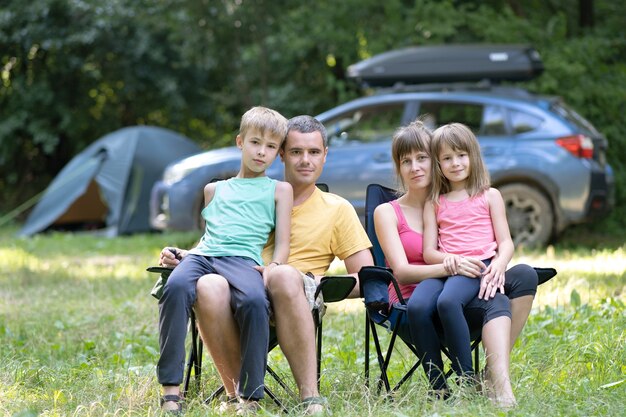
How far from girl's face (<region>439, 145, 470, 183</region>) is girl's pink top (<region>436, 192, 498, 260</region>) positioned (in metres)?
0.10

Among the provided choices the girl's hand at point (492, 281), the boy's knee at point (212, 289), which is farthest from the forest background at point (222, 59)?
the boy's knee at point (212, 289)

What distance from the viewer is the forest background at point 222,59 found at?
10875 mm

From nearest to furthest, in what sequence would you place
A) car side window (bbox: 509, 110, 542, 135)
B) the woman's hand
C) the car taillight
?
the woman's hand, the car taillight, car side window (bbox: 509, 110, 542, 135)

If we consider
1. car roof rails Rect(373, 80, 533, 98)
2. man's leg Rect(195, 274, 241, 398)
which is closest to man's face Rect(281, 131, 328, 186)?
man's leg Rect(195, 274, 241, 398)

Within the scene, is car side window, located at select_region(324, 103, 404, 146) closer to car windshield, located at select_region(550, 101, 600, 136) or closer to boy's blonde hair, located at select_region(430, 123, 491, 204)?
car windshield, located at select_region(550, 101, 600, 136)

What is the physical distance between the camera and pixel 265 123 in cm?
371

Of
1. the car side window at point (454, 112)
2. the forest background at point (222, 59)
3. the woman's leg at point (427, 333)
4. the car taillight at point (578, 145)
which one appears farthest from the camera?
the forest background at point (222, 59)

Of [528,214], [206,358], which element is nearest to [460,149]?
[206,358]

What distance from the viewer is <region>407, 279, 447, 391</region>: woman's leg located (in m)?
3.51

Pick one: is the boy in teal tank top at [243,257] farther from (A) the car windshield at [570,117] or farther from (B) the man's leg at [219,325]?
(A) the car windshield at [570,117]

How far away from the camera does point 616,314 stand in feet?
16.0

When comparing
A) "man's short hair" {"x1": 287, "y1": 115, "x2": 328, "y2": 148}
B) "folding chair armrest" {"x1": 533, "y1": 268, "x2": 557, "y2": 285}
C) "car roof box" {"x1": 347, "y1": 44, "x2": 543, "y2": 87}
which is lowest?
"folding chair armrest" {"x1": 533, "y1": 268, "x2": 557, "y2": 285}

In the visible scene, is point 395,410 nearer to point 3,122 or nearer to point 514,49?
point 514,49

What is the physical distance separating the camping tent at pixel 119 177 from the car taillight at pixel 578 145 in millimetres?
5487
